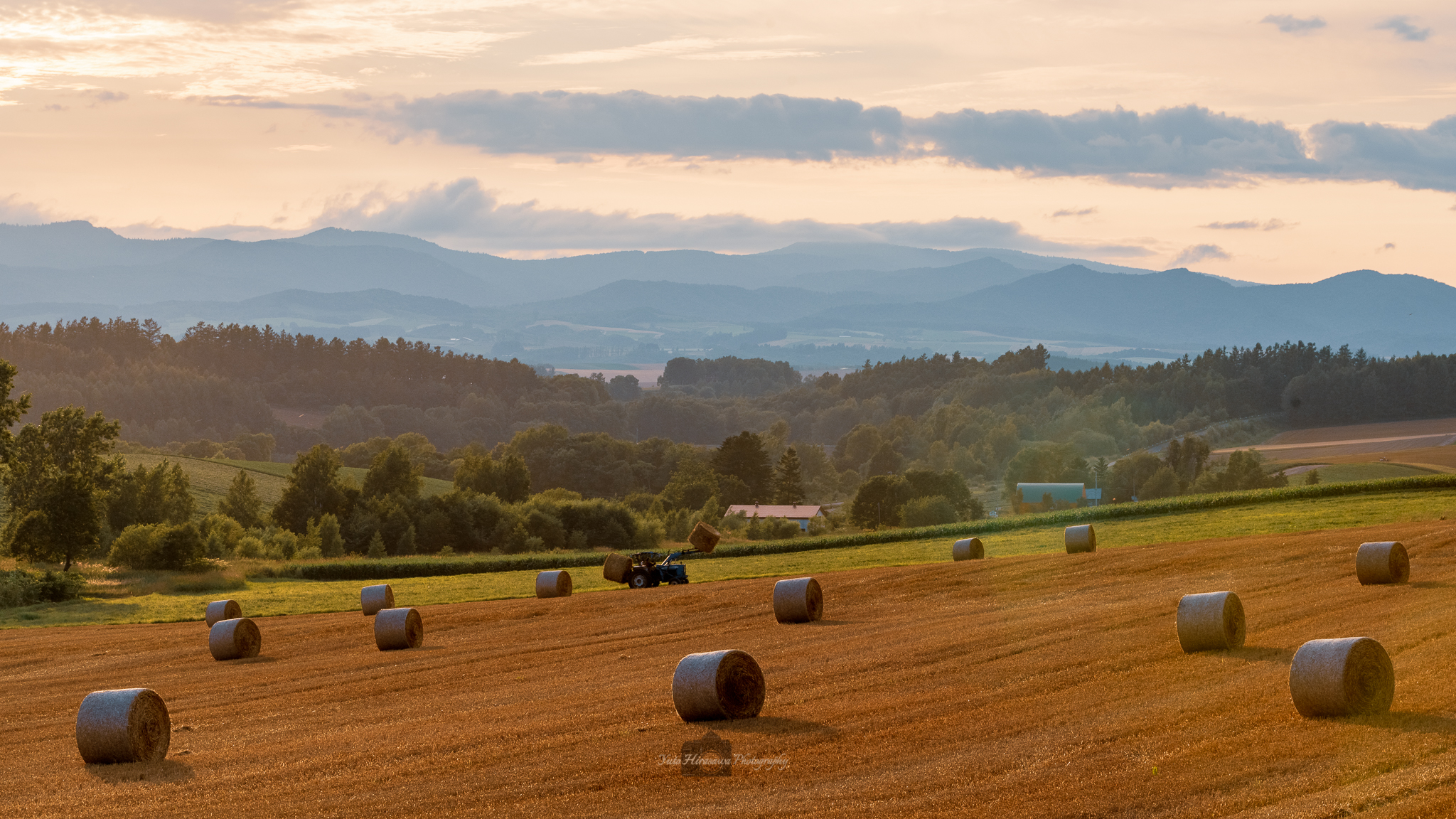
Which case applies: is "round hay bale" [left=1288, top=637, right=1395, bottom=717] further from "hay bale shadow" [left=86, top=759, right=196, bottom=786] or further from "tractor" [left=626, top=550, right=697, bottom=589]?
"tractor" [left=626, top=550, right=697, bottom=589]

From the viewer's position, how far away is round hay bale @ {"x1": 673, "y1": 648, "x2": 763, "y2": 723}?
15578 mm

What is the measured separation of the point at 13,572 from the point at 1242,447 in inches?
4796

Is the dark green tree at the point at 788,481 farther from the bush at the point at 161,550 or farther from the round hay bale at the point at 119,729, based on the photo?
the round hay bale at the point at 119,729

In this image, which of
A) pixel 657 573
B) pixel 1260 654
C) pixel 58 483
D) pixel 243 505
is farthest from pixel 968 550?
pixel 243 505

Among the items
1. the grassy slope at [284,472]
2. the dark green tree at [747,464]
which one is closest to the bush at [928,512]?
the dark green tree at [747,464]

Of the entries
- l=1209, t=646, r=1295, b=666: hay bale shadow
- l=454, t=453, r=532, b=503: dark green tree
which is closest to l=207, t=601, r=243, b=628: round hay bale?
l=1209, t=646, r=1295, b=666: hay bale shadow

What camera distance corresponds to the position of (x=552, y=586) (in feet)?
118

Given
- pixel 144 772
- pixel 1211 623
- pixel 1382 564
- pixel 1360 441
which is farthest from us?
pixel 1360 441

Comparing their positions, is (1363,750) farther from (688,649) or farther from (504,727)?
(688,649)

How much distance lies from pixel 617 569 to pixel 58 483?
27.1m

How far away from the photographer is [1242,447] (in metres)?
135

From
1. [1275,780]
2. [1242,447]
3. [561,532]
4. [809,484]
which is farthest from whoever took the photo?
[809,484]

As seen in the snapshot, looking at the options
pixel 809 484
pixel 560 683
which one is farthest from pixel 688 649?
pixel 809 484

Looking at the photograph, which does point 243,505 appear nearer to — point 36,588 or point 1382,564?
point 36,588
